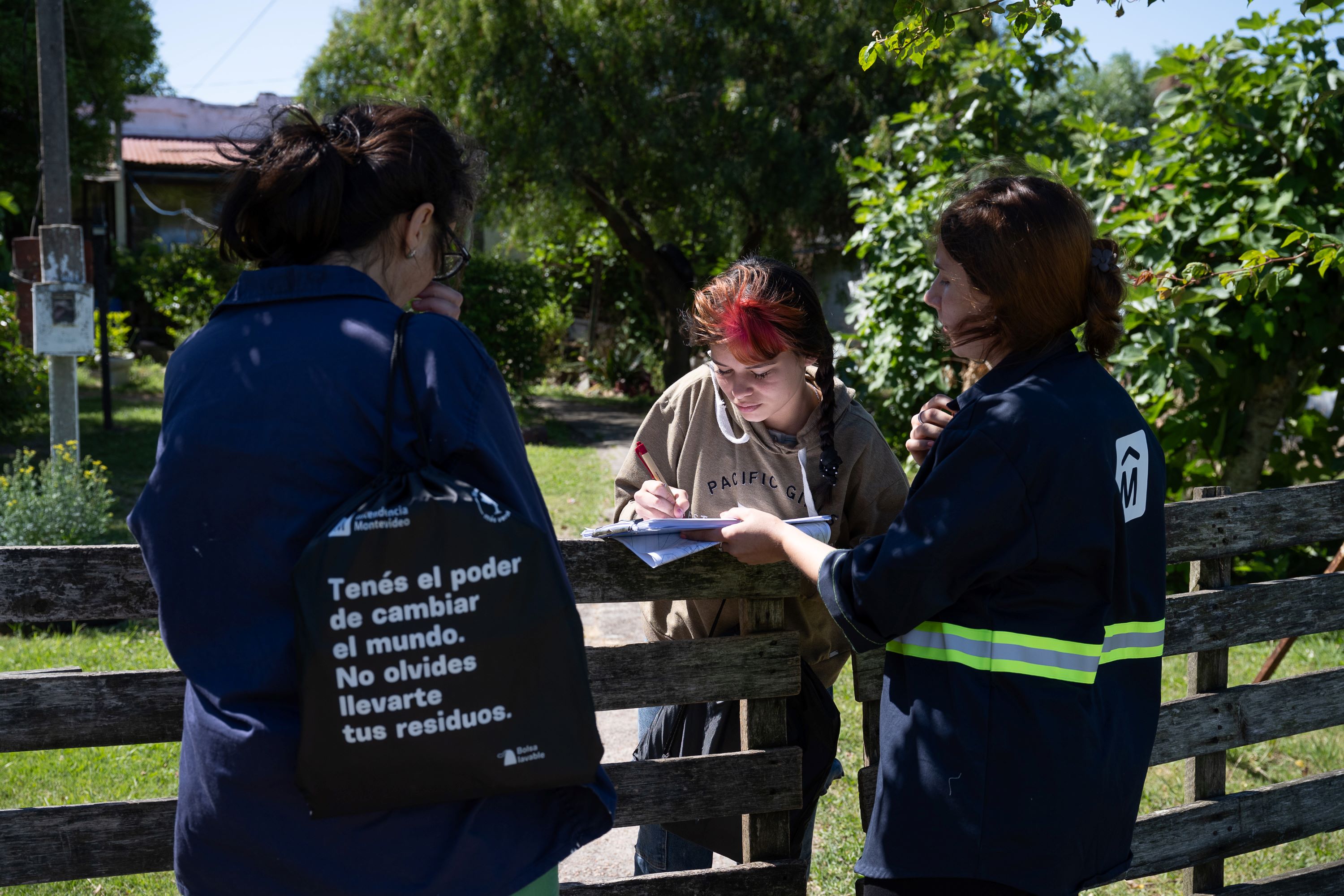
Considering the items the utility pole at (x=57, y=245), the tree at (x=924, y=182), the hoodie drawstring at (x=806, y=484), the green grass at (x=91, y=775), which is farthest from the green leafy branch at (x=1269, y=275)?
the utility pole at (x=57, y=245)

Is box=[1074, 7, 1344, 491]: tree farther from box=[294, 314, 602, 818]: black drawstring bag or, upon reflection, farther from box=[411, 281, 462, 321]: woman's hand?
box=[294, 314, 602, 818]: black drawstring bag

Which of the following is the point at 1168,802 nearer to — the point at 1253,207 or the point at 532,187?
the point at 1253,207

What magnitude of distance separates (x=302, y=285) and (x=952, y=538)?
1014mm

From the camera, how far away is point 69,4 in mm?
14469

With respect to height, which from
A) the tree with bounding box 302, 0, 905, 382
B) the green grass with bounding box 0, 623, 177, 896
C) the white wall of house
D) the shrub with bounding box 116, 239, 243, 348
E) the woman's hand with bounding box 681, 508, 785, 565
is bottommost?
the green grass with bounding box 0, 623, 177, 896

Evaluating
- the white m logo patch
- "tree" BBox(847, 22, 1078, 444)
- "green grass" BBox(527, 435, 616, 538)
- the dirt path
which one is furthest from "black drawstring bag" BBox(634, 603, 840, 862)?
the dirt path

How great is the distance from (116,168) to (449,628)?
27055mm

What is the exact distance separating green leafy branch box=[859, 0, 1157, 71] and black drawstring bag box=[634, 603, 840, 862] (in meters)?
1.49

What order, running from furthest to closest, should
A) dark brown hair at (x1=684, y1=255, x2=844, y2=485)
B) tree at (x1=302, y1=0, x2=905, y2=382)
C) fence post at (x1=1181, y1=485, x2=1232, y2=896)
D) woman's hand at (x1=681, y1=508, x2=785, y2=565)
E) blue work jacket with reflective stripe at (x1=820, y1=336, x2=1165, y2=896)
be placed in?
tree at (x1=302, y1=0, x2=905, y2=382) < fence post at (x1=1181, y1=485, x2=1232, y2=896) < dark brown hair at (x1=684, y1=255, x2=844, y2=485) < woman's hand at (x1=681, y1=508, x2=785, y2=565) < blue work jacket with reflective stripe at (x1=820, y1=336, x2=1165, y2=896)

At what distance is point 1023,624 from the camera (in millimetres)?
1708

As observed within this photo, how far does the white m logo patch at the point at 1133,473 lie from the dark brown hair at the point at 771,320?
72cm

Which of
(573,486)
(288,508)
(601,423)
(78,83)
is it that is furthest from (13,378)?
(288,508)

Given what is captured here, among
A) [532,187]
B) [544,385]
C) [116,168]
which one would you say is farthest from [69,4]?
[116,168]

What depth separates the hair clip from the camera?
5.94 feet
